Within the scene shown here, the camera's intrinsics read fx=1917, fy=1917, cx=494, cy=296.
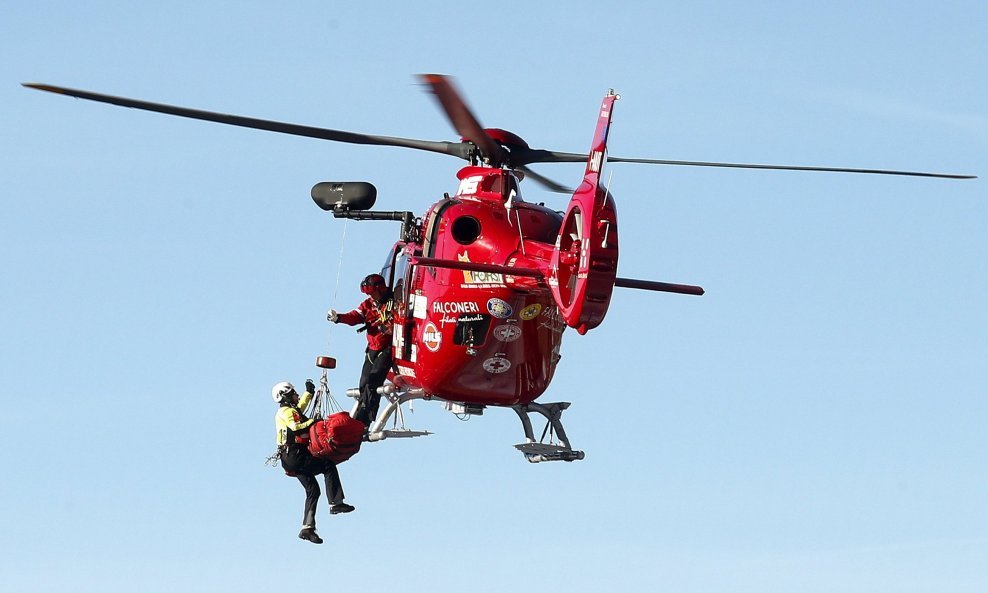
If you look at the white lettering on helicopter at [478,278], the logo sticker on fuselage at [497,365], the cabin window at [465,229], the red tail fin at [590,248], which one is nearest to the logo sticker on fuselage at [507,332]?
the logo sticker on fuselage at [497,365]

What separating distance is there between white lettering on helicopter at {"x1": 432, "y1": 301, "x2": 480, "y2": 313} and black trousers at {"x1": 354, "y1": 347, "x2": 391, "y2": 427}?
5.46 feet

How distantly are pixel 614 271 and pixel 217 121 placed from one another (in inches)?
236

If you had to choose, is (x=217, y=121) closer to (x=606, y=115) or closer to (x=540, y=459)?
(x=606, y=115)

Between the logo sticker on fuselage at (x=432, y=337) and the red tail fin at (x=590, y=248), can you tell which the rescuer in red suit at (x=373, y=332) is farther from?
the red tail fin at (x=590, y=248)

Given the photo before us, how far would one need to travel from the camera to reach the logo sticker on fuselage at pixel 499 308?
27.6 m

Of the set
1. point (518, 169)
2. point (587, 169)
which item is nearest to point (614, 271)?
point (587, 169)

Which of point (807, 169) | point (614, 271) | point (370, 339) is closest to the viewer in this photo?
point (614, 271)

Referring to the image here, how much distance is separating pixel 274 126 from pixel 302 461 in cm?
505

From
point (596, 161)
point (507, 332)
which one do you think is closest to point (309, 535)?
point (507, 332)

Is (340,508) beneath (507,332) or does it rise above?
beneath

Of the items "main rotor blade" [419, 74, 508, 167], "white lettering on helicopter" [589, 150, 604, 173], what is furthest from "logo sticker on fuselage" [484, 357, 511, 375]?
"white lettering on helicopter" [589, 150, 604, 173]

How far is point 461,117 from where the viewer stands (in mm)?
27531

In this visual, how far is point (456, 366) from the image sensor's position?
28297mm

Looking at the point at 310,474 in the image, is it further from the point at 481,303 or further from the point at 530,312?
the point at 530,312
